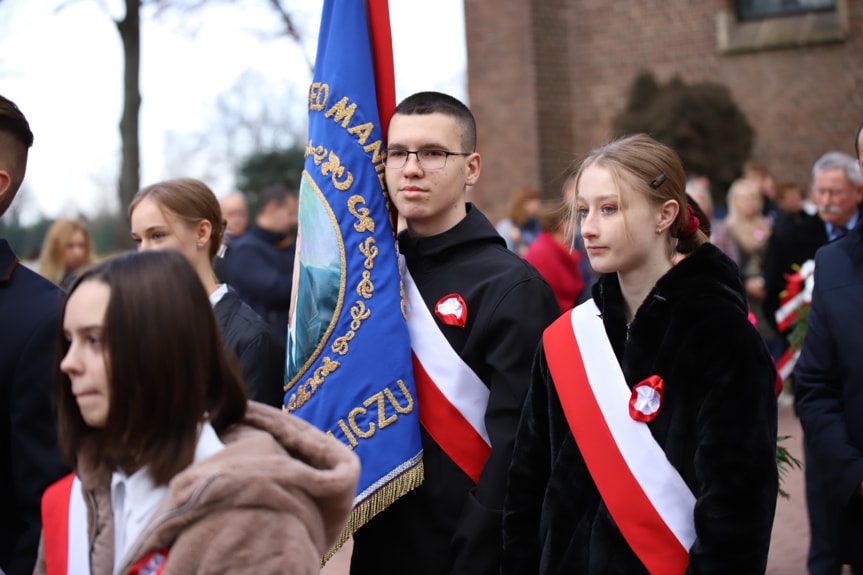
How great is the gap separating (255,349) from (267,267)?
466 centimetres

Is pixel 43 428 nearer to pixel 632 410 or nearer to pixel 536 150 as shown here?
pixel 632 410

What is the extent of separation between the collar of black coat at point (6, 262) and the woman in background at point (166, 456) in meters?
0.80

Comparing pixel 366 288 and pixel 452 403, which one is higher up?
pixel 366 288

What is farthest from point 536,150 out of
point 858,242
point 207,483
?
point 207,483

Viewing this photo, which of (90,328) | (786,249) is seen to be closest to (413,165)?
(90,328)

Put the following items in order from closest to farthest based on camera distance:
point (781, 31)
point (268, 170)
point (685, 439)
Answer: point (685, 439), point (781, 31), point (268, 170)

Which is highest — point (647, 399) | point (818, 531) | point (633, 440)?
point (647, 399)

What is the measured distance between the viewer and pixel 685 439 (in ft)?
10.3

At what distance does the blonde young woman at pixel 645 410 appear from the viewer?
9.84 feet

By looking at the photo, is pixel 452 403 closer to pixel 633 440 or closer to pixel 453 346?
pixel 453 346

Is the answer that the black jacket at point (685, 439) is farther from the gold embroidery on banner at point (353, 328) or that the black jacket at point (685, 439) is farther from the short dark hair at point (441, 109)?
the short dark hair at point (441, 109)

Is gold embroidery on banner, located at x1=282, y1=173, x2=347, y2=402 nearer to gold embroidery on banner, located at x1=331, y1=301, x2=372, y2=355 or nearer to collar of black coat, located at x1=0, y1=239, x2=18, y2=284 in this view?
gold embroidery on banner, located at x1=331, y1=301, x2=372, y2=355

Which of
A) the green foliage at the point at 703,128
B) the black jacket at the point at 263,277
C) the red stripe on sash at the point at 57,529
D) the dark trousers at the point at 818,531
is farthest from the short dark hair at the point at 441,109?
the green foliage at the point at 703,128

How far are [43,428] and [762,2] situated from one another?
16.1 metres
